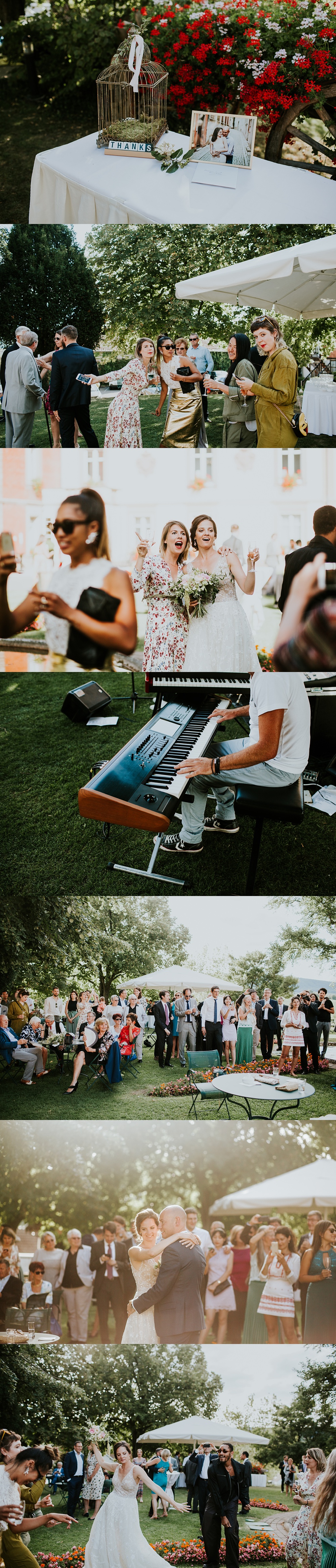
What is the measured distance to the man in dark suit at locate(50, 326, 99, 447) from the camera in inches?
185

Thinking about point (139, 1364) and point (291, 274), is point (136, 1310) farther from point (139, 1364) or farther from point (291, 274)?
point (291, 274)

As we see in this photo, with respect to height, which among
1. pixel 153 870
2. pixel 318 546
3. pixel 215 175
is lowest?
pixel 153 870

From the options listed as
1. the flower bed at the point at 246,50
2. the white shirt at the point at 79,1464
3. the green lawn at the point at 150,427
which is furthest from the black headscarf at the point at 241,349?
the white shirt at the point at 79,1464

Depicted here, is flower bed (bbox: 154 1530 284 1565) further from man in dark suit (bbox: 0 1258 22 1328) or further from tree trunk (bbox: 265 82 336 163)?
tree trunk (bbox: 265 82 336 163)

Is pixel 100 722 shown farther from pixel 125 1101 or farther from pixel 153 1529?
pixel 153 1529

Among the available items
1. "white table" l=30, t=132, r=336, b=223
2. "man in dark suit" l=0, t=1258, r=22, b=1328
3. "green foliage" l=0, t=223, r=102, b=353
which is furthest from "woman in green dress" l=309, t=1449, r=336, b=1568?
"white table" l=30, t=132, r=336, b=223

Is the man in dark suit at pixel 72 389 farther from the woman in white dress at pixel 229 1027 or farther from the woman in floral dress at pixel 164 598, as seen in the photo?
the woman in white dress at pixel 229 1027

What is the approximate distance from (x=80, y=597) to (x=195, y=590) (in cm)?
52

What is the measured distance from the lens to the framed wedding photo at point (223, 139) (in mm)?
7418

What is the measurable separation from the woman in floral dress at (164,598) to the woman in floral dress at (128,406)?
55 centimetres

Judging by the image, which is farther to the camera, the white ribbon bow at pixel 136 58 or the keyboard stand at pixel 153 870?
the white ribbon bow at pixel 136 58

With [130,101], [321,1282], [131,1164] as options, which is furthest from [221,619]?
[130,101]

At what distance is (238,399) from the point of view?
4914mm

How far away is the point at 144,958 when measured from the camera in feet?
21.9
